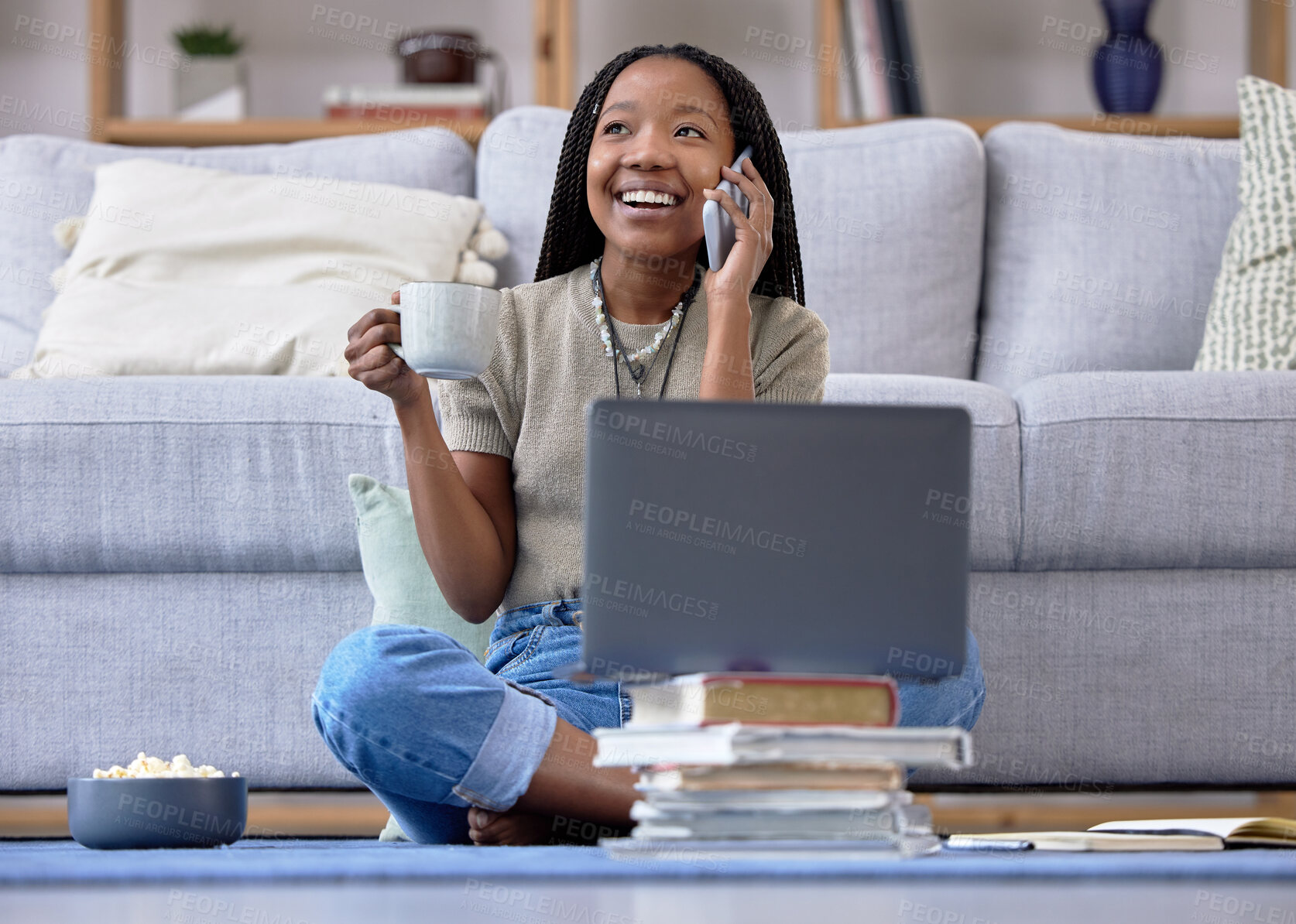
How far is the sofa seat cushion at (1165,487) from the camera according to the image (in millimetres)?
1666

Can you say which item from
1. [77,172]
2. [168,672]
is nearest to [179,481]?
[168,672]

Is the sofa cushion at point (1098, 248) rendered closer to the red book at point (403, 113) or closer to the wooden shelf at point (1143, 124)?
the wooden shelf at point (1143, 124)

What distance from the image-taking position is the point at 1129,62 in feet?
9.70

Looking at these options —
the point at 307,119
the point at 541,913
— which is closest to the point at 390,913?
the point at 541,913

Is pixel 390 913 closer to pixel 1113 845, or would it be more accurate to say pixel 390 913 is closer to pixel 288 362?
pixel 1113 845

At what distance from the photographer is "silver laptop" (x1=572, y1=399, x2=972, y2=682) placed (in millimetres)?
841

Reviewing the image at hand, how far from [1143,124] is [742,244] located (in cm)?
193

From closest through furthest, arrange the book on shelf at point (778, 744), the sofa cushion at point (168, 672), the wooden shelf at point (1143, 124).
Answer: the book on shelf at point (778, 744) → the sofa cushion at point (168, 672) → the wooden shelf at point (1143, 124)

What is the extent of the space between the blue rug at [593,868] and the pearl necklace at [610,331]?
0.62m

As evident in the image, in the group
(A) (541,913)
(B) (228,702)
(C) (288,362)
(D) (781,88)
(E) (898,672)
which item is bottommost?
(B) (228,702)

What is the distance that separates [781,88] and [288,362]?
1647mm

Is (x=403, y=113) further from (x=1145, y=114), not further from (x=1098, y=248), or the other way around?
(x=1145, y=114)

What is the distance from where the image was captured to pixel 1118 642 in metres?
1.67

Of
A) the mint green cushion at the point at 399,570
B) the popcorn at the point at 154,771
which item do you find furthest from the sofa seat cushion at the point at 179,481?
the popcorn at the point at 154,771
